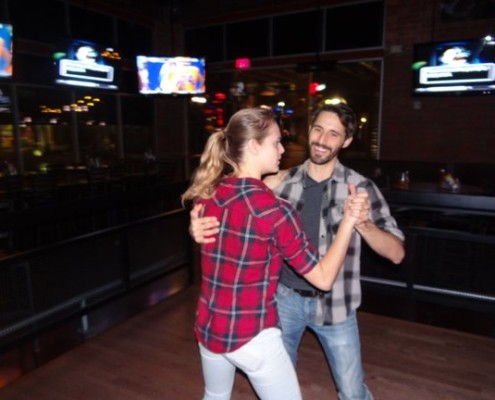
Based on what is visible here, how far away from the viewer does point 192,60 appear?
740 cm

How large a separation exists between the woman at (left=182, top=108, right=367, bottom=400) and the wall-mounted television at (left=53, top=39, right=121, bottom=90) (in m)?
5.47

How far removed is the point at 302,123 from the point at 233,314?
9.03 m

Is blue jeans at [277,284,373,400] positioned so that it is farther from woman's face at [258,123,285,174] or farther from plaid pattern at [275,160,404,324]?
woman's face at [258,123,285,174]

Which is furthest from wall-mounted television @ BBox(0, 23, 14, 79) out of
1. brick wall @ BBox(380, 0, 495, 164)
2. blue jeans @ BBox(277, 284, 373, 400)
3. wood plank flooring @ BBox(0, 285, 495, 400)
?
brick wall @ BBox(380, 0, 495, 164)

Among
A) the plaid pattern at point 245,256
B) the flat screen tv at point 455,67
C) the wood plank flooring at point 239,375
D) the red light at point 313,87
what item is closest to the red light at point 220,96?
the red light at point 313,87

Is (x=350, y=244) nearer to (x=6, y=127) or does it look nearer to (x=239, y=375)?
(x=239, y=375)

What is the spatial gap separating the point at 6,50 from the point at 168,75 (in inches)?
103

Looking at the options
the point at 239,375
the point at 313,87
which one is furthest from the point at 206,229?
the point at 313,87

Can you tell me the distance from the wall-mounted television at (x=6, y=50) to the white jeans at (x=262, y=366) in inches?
211

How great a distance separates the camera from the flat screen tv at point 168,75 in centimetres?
718

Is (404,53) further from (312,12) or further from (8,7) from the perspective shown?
(8,7)

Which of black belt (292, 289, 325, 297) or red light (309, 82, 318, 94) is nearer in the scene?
black belt (292, 289, 325, 297)

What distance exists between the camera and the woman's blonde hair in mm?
1329

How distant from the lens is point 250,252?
1.27 metres
